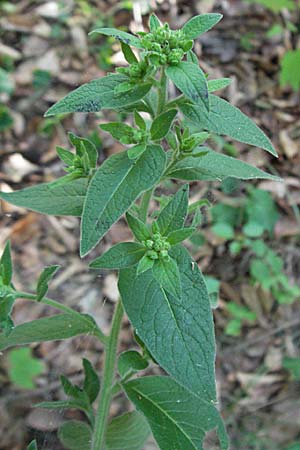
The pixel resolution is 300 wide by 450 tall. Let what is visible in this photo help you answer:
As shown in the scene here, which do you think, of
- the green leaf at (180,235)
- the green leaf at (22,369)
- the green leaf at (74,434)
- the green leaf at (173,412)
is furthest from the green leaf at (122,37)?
the green leaf at (22,369)

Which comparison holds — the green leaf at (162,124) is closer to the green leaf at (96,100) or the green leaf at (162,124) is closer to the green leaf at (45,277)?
the green leaf at (96,100)

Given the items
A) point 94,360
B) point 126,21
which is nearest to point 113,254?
point 94,360

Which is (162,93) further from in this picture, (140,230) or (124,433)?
(124,433)

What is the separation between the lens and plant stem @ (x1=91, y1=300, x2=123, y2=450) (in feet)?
4.48

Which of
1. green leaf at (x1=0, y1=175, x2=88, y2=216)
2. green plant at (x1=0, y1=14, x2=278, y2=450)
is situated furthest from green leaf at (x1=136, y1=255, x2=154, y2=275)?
green leaf at (x1=0, y1=175, x2=88, y2=216)

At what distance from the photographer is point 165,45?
3.67ft

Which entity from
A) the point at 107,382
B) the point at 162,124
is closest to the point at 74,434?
the point at 107,382

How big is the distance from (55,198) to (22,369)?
132cm

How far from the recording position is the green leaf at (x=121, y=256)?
3.72 ft

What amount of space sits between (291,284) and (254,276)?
239 mm

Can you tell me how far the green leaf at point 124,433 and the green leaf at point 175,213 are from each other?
1.94ft

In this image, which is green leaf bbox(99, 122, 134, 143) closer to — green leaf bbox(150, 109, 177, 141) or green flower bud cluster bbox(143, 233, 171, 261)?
green leaf bbox(150, 109, 177, 141)

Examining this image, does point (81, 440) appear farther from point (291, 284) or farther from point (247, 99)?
point (247, 99)

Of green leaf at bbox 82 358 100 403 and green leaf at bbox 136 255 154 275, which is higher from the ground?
green leaf at bbox 136 255 154 275
